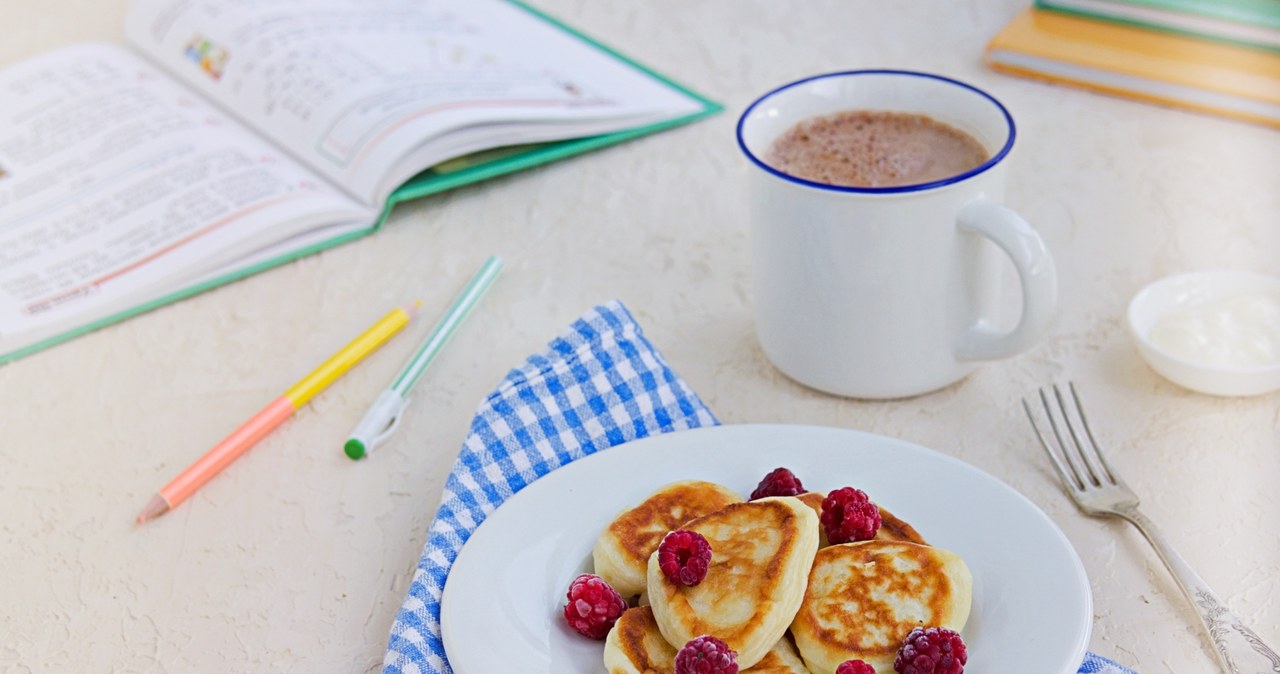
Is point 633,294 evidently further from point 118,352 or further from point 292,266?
point 118,352

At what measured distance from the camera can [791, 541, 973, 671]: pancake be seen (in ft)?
2.32

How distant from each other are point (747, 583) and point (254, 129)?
37.6 inches

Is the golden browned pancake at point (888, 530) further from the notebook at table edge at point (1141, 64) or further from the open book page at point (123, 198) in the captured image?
the notebook at table edge at point (1141, 64)

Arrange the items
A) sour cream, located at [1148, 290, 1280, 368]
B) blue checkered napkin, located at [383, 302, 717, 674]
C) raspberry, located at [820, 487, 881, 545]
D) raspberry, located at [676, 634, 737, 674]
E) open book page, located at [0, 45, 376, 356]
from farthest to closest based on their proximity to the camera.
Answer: open book page, located at [0, 45, 376, 356] < sour cream, located at [1148, 290, 1280, 368] < blue checkered napkin, located at [383, 302, 717, 674] < raspberry, located at [820, 487, 881, 545] < raspberry, located at [676, 634, 737, 674]

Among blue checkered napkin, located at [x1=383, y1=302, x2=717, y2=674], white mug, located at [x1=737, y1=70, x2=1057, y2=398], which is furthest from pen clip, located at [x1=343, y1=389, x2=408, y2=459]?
white mug, located at [x1=737, y1=70, x2=1057, y2=398]

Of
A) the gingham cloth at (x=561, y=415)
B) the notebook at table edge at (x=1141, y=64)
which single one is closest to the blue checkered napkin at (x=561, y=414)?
the gingham cloth at (x=561, y=415)

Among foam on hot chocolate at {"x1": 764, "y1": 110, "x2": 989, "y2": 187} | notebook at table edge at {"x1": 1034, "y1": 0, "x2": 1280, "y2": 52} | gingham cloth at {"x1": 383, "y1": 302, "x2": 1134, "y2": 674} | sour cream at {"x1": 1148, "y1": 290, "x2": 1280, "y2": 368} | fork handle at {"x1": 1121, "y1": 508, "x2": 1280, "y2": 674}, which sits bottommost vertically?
gingham cloth at {"x1": 383, "y1": 302, "x2": 1134, "y2": 674}

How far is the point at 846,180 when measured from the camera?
3.19 feet

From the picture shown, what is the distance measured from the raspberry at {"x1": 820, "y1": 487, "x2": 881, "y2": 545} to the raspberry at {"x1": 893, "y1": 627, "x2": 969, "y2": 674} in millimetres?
95

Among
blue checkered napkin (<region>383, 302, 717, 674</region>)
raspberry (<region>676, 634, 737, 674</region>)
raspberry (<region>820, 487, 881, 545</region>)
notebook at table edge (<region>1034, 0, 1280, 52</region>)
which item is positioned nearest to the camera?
raspberry (<region>676, 634, 737, 674</region>)

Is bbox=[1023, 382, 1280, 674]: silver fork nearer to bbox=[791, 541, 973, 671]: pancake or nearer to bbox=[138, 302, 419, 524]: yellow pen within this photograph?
bbox=[791, 541, 973, 671]: pancake

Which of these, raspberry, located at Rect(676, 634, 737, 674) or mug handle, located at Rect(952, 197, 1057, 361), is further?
mug handle, located at Rect(952, 197, 1057, 361)

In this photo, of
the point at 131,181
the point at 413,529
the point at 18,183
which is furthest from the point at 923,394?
the point at 18,183

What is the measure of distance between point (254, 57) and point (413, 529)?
29.8 inches
